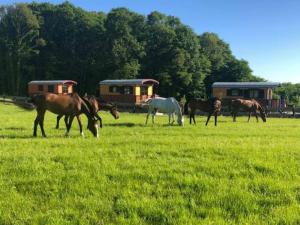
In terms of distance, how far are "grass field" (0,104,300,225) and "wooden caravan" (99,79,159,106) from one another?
39.0m

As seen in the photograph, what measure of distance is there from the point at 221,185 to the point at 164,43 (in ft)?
208

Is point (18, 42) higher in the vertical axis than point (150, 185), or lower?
higher

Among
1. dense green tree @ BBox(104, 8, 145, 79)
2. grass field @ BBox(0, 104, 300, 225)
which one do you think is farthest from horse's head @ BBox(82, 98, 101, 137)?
dense green tree @ BBox(104, 8, 145, 79)

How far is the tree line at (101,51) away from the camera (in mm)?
66750

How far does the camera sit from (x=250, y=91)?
47938 mm

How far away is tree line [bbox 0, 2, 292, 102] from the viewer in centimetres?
6675

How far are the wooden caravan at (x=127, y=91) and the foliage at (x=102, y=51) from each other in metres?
11.8

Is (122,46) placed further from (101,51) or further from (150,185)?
(150,185)

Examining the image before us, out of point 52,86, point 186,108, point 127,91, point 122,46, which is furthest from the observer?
point 122,46

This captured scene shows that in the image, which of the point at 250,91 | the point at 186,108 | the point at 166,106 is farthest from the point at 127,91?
the point at 166,106

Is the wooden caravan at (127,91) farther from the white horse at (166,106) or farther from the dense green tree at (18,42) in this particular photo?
the dense green tree at (18,42)

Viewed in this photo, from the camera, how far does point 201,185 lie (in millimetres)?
7324

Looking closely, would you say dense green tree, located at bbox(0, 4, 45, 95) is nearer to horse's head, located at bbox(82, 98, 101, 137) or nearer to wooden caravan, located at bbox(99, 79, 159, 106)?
wooden caravan, located at bbox(99, 79, 159, 106)

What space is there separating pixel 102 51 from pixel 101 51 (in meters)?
0.49
